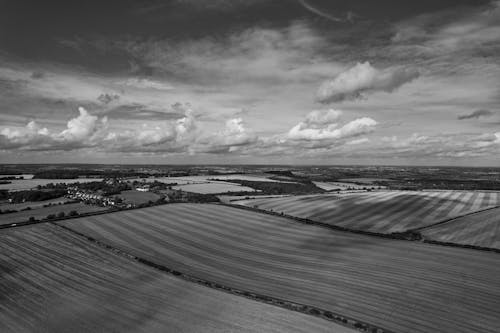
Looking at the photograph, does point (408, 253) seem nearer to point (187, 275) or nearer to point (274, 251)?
point (274, 251)

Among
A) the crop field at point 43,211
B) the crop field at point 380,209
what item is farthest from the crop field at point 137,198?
the crop field at point 380,209

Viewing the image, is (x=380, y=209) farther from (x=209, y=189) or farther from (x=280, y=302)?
(x=209, y=189)

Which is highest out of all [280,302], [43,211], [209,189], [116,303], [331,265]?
[209,189]

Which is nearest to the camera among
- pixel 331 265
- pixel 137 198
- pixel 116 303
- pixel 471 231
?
pixel 116 303

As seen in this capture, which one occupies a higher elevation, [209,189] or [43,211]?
[209,189]

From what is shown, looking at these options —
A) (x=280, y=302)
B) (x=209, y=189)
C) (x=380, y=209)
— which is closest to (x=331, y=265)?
(x=280, y=302)

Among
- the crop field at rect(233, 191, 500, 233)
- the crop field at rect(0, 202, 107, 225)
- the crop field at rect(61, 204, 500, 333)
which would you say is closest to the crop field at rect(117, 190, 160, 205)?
the crop field at rect(0, 202, 107, 225)

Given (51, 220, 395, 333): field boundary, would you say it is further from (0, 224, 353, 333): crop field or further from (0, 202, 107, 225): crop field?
(0, 202, 107, 225): crop field
